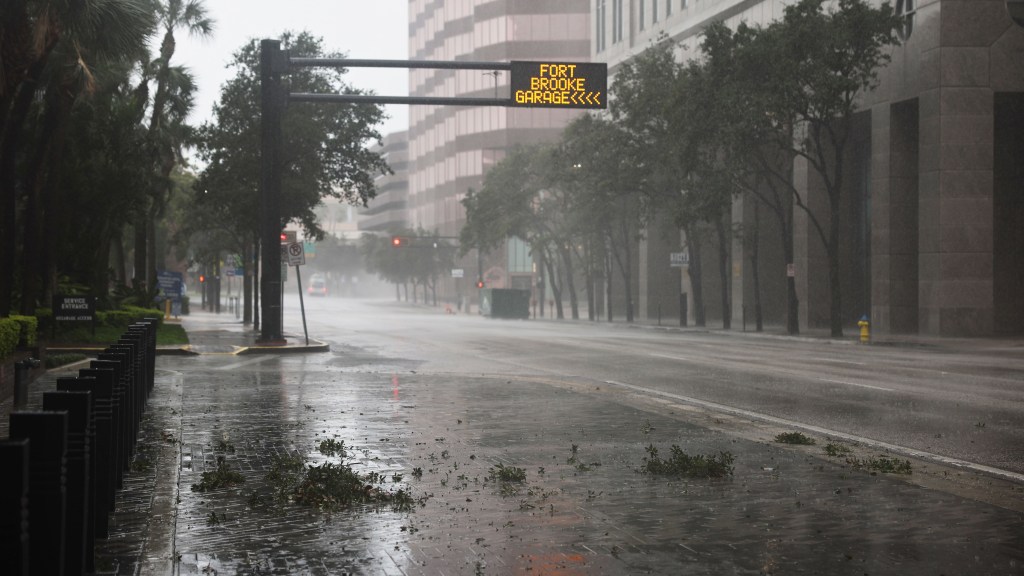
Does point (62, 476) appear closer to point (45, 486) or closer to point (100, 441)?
point (45, 486)

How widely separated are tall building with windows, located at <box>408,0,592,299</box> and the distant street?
203ft

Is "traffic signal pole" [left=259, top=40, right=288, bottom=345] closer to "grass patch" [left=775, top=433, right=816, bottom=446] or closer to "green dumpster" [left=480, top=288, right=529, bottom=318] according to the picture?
"grass patch" [left=775, top=433, right=816, bottom=446]

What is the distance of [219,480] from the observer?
9.48 metres

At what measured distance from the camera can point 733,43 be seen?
4284 centimetres

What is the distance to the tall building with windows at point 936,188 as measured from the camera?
41.8 meters

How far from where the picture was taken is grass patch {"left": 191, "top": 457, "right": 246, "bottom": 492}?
9250mm

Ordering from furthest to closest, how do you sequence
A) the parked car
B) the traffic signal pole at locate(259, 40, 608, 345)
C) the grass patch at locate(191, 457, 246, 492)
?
the parked car → the traffic signal pole at locate(259, 40, 608, 345) → the grass patch at locate(191, 457, 246, 492)

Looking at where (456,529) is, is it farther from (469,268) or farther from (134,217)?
(469,268)

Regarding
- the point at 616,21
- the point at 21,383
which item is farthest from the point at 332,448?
the point at 616,21

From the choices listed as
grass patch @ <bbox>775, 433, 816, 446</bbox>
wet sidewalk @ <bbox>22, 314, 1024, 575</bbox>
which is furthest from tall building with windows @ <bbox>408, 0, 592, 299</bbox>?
grass patch @ <bbox>775, 433, 816, 446</bbox>

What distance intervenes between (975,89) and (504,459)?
36114mm

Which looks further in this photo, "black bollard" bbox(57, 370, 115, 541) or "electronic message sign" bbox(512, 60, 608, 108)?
"electronic message sign" bbox(512, 60, 608, 108)

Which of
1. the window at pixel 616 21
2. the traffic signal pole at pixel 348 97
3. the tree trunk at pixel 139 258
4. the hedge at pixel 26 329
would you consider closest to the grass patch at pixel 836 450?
the traffic signal pole at pixel 348 97

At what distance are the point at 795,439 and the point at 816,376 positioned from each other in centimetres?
1039
